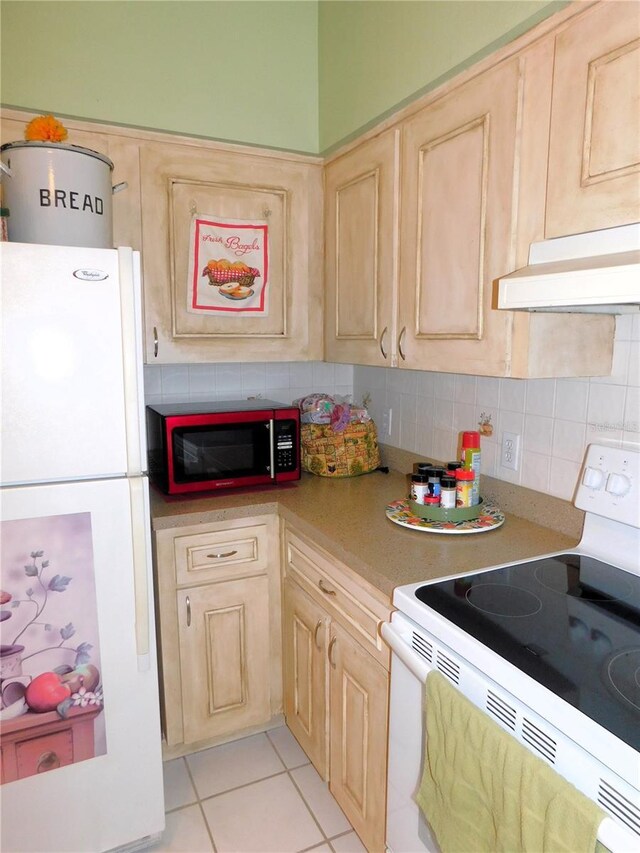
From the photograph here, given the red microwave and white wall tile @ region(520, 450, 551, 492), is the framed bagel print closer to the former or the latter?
the red microwave

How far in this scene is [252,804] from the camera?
67.3 inches

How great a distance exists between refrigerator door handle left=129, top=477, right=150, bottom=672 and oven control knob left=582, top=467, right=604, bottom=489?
1.11m

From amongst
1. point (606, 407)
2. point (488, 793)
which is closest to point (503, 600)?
point (488, 793)

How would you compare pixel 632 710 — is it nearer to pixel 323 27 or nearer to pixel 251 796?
pixel 251 796

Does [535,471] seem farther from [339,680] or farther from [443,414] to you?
[339,680]

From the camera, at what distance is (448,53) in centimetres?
138

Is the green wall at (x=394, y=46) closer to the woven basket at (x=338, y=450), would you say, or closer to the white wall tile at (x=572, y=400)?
the white wall tile at (x=572, y=400)

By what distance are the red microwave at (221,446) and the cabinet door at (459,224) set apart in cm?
58

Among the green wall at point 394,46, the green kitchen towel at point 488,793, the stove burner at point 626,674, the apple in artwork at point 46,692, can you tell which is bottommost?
the apple in artwork at point 46,692

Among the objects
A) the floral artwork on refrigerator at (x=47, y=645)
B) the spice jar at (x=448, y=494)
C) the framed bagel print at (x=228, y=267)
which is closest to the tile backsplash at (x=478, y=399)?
the spice jar at (x=448, y=494)

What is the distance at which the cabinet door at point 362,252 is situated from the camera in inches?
65.6

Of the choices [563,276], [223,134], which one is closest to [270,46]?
[223,134]

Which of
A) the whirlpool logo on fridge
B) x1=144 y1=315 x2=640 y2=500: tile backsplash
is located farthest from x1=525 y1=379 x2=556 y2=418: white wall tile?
the whirlpool logo on fridge

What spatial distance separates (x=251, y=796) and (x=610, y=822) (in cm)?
136
